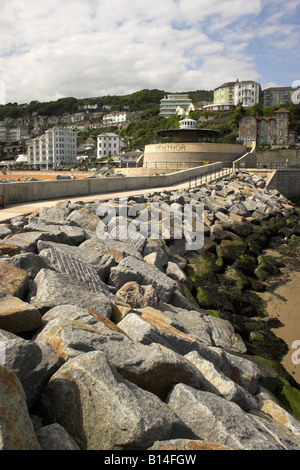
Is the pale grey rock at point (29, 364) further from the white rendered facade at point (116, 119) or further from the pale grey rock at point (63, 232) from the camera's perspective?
the white rendered facade at point (116, 119)

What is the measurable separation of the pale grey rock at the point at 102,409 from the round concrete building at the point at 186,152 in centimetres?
3086

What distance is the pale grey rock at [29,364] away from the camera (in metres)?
2.49

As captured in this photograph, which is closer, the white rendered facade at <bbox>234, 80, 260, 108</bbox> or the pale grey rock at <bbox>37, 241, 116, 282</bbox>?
the pale grey rock at <bbox>37, 241, 116, 282</bbox>

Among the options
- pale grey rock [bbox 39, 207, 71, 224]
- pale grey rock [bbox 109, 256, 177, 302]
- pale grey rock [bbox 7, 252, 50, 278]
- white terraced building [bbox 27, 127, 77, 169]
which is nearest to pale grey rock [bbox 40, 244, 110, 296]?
pale grey rock [bbox 7, 252, 50, 278]

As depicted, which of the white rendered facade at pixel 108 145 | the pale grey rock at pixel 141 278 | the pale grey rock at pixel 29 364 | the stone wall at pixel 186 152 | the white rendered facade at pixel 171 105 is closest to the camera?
the pale grey rock at pixel 29 364

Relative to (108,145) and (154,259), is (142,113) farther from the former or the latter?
(154,259)

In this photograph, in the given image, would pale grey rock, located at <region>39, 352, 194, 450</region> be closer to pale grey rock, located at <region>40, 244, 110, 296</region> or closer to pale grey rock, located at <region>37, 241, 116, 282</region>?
pale grey rock, located at <region>40, 244, 110, 296</region>

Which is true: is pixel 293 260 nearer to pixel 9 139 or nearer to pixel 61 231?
pixel 61 231

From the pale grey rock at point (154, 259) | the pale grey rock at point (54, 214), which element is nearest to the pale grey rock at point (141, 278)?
the pale grey rock at point (154, 259)

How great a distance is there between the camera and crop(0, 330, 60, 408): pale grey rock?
8.16ft

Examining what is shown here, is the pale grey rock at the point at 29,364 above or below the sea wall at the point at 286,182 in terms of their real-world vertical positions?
below

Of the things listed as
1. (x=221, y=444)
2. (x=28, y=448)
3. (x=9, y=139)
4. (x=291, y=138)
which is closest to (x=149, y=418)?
(x=221, y=444)

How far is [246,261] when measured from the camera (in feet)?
36.0

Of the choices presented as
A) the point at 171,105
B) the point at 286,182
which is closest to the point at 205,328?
the point at 286,182
